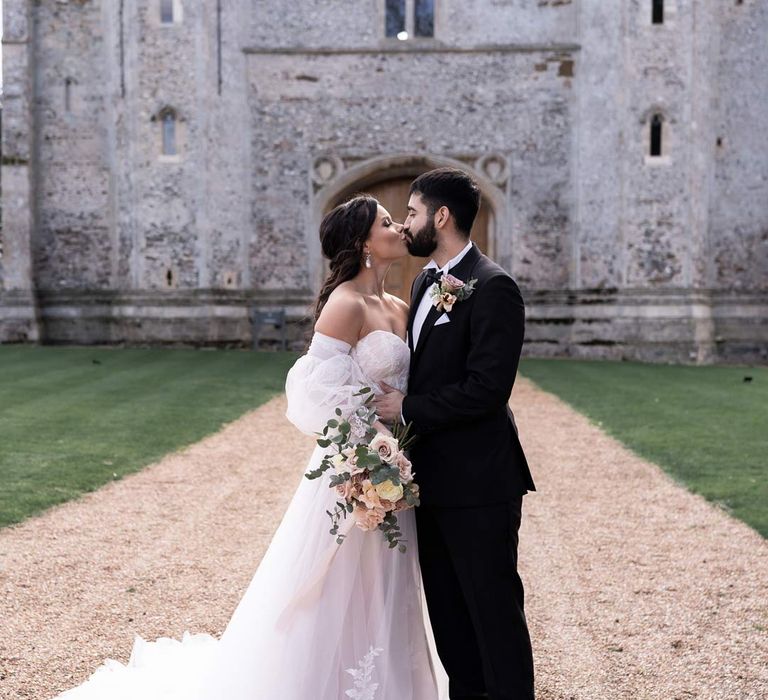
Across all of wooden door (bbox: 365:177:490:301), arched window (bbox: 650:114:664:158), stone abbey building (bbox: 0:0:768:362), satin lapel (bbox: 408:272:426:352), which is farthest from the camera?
wooden door (bbox: 365:177:490:301)

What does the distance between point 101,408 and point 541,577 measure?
6.33 m

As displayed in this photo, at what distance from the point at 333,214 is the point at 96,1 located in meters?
17.5

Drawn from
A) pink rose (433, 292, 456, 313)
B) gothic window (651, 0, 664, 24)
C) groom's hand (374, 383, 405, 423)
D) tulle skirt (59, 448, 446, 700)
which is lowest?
tulle skirt (59, 448, 446, 700)

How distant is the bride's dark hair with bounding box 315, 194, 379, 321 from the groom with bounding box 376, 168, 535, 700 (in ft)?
0.59

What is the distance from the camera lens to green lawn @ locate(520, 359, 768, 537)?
6461 millimetres

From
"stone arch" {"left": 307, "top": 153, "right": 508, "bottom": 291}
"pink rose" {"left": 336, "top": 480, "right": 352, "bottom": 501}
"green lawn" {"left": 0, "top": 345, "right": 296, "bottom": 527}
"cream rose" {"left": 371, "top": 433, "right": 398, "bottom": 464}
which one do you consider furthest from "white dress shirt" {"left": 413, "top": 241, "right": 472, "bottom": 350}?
"stone arch" {"left": 307, "top": 153, "right": 508, "bottom": 291}

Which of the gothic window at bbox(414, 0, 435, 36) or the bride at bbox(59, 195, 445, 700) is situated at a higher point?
the gothic window at bbox(414, 0, 435, 36)

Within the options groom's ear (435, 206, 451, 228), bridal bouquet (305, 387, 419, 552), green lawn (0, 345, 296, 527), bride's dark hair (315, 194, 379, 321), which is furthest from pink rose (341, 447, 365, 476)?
green lawn (0, 345, 296, 527)

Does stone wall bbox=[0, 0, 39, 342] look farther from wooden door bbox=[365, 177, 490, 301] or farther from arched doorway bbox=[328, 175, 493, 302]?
wooden door bbox=[365, 177, 490, 301]

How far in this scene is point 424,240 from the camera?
2.83 meters

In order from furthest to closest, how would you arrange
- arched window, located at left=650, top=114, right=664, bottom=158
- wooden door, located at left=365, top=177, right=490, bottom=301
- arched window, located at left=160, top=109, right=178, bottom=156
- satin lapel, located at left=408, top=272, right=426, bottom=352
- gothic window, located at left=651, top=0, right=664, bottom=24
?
wooden door, located at left=365, top=177, right=490, bottom=301
arched window, located at left=160, top=109, right=178, bottom=156
arched window, located at left=650, top=114, right=664, bottom=158
gothic window, located at left=651, top=0, right=664, bottom=24
satin lapel, located at left=408, top=272, right=426, bottom=352

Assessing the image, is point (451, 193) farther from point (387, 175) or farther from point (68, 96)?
point (68, 96)

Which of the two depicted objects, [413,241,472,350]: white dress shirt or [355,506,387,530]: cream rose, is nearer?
[355,506,387,530]: cream rose

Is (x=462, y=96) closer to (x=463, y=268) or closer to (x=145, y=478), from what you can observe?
(x=145, y=478)
